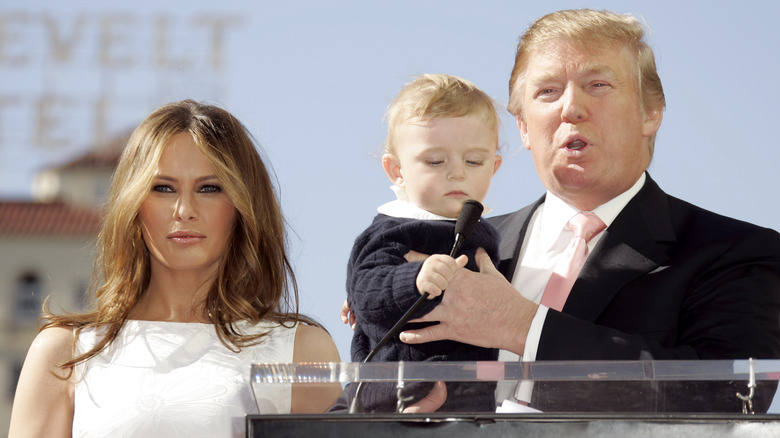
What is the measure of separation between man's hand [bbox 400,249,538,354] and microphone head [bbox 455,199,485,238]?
0.18 meters

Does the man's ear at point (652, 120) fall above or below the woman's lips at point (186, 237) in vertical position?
above

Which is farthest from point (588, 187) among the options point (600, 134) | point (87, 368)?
point (87, 368)

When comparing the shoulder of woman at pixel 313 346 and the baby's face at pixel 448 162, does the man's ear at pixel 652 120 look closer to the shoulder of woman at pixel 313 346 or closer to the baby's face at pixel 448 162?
the baby's face at pixel 448 162

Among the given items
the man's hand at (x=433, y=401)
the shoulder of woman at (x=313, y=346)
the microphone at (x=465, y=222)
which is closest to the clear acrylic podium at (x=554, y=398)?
the man's hand at (x=433, y=401)

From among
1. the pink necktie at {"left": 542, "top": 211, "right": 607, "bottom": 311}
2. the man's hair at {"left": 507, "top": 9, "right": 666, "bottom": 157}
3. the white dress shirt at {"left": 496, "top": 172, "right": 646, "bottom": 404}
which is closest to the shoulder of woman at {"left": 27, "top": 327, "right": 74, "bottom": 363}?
the white dress shirt at {"left": 496, "top": 172, "right": 646, "bottom": 404}

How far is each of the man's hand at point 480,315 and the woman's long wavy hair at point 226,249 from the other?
15.4 inches

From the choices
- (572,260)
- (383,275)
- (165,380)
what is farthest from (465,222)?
(165,380)

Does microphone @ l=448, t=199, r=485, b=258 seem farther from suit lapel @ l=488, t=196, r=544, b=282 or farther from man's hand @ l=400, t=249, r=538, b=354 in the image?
suit lapel @ l=488, t=196, r=544, b=282

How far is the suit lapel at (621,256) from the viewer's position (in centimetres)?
250

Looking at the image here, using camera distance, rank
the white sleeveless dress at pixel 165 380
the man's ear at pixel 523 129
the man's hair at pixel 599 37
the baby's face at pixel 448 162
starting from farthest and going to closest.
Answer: the man's ear at pixel 523 129 < the man's hair at pixel 599 37 < the baby's face at pixel 448 162 < the white sleeveless dress at pixel 165 380

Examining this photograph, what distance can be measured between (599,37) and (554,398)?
4.96 feet

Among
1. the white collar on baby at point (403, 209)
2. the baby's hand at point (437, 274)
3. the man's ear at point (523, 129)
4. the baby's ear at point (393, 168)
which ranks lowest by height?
the baby's hand at point (437, 274)

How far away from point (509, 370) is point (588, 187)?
1347mm

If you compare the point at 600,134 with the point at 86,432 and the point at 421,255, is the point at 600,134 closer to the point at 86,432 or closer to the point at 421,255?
the point at 421,255
